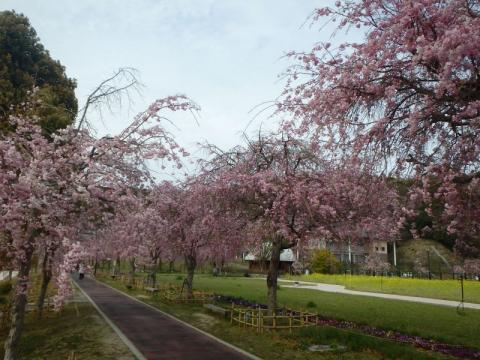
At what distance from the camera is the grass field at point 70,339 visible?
11547mm

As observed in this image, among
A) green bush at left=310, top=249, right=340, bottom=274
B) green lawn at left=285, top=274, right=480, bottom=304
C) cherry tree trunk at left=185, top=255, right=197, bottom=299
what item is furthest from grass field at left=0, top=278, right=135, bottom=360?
green bush at left=310, top=249, right=340, bottom=274

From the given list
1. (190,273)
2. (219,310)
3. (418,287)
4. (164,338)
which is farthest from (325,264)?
(164,338)

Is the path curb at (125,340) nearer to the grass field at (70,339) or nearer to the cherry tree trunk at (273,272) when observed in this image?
the grass field at (70,339)

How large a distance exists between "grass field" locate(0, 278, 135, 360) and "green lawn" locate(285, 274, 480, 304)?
24.7 m

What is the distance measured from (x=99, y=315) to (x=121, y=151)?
494 inches

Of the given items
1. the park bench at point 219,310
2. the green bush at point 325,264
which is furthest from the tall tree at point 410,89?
the green bush at point 325,264

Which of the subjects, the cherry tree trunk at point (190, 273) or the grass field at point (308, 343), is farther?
the cherry tree trunk at point (190, 273)

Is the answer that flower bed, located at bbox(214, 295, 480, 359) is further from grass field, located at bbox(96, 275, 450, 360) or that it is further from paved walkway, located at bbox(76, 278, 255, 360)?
paved walkway, located at bbox(76, 278, 255, 360)

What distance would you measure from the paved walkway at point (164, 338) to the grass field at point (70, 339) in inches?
20.3

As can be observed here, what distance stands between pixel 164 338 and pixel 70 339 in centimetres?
312

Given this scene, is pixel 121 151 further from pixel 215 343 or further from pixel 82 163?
pixel 215 343

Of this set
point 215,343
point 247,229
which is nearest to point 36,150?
point 215,343

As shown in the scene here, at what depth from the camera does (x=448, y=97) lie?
20.9ft

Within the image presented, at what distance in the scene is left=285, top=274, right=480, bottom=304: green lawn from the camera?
32.7 m
